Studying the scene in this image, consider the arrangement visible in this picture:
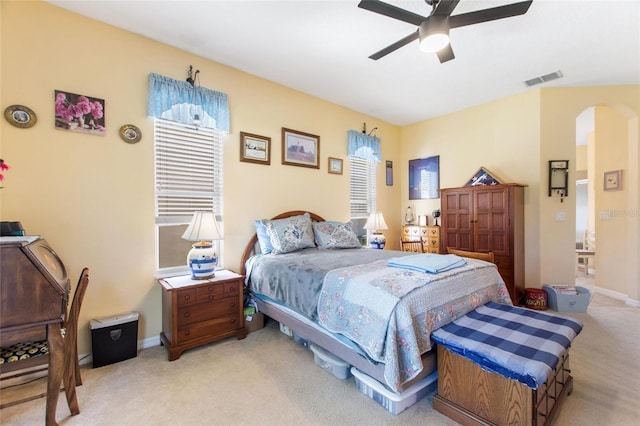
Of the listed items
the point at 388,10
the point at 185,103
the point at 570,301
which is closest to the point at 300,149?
the point at 185,103

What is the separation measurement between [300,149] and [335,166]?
70cm

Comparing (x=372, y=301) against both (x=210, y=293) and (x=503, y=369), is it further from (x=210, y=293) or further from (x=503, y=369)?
(x=210, y=293)

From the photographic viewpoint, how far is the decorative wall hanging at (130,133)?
2555mm

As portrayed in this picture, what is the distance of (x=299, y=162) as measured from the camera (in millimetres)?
3873

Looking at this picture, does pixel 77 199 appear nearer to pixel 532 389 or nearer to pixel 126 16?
pixel 126 16

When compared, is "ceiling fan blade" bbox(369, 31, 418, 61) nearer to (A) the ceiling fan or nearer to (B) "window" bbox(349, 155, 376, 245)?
(A) the ceiling fan

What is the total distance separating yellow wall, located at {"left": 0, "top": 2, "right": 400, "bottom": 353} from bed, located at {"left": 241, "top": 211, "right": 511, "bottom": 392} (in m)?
0.96

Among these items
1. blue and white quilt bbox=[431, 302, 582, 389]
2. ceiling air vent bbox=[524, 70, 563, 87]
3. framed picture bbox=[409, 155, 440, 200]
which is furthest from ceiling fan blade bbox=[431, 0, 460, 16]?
framed picture bbox=[409, 155, 440, 200]

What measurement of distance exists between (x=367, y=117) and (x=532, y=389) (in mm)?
4282

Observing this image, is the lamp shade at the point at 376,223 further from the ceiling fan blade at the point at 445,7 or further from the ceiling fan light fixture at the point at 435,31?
the ceiling fan blade at the point at 445,7

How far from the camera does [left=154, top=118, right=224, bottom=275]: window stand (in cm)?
279

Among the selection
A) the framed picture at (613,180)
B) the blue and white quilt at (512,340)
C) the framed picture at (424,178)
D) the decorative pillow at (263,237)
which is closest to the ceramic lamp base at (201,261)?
the decorative pillow at (263,237)

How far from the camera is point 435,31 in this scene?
1938 millimetres

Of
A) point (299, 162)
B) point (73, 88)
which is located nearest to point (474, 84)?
point (299, 162)
